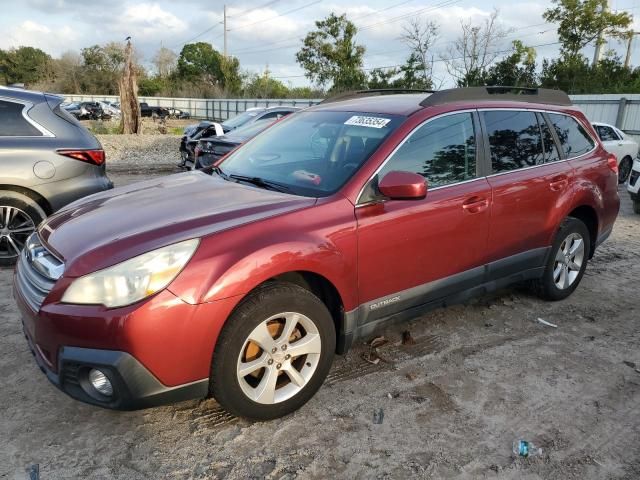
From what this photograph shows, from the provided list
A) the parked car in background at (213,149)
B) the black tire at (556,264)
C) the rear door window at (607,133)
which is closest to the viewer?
the black tire at (556,264)

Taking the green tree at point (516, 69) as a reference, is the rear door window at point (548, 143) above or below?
below

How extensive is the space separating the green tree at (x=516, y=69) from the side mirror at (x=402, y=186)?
28055 millimetres

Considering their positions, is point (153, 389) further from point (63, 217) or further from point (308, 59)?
point (308, 59)

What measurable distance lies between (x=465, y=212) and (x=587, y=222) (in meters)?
2.01

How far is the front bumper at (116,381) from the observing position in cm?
236

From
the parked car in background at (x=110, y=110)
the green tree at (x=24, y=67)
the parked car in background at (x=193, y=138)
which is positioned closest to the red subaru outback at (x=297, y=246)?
the parked car in background at (x=193, y=138)

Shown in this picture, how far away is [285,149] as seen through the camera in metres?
3.82

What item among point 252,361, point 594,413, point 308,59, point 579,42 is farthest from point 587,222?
point 308,59

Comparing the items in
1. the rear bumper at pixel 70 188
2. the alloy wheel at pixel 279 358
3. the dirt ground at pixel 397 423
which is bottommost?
the dirt ground at pixel 397 423

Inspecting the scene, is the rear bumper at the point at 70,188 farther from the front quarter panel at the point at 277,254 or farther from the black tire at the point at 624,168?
the black tire at the point at 624,168

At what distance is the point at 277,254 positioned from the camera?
2.67m

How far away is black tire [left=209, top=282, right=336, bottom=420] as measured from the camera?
2.57 metres

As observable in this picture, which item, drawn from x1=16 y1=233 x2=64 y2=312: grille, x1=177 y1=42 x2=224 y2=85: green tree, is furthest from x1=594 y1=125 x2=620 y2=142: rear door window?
x1=177 y1=42 x2=224 y2=85: green tree

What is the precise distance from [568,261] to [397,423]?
2.73 meters
